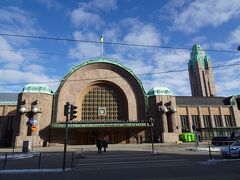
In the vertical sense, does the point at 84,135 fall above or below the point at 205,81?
below

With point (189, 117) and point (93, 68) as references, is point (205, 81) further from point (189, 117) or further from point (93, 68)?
Result: point (93, 68)

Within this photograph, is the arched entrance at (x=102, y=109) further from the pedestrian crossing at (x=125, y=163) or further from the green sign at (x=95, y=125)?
the pedestrian crossing at (x=125, y=163)

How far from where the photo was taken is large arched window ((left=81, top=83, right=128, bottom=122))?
142ft

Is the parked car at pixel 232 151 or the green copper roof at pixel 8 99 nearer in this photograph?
the parked car at pixel 232 151

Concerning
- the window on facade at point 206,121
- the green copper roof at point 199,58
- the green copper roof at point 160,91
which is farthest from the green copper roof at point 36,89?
the green copper roof at point 199,58

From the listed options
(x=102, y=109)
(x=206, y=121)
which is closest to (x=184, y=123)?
(x=206, y=121)

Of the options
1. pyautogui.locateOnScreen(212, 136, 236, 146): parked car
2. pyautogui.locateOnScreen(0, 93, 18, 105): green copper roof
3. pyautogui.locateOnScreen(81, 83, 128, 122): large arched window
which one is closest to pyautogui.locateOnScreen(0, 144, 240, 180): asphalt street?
pyautogui.locateOnScreen(212, 136, 236, 146): parked car

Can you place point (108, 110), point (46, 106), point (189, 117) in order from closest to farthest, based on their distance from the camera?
point (46, 106), point (108, 110), point (189, 117)

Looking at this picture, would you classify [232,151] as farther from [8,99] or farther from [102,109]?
[8,99]

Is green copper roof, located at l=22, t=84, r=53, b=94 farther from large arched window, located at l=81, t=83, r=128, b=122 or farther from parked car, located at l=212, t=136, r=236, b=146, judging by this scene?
parked car, located at l=212, t=136, r=236, b=146

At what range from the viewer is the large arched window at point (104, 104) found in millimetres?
43281

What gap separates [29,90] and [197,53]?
252 feet

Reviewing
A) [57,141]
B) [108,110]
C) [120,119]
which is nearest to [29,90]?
[57,141]

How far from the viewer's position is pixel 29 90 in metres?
41.9
